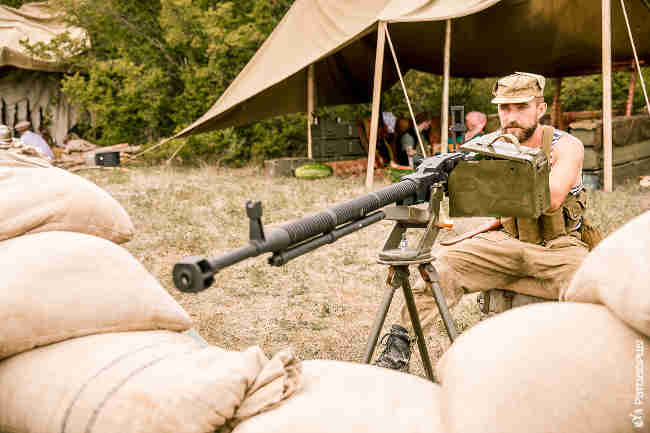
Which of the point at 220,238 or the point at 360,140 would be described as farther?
the point at 360,140

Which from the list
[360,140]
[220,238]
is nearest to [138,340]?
[220,238]

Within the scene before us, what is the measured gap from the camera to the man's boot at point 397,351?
2.76 m

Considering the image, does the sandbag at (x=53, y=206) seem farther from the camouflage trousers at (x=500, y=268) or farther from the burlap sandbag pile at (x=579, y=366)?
the burlap sandbag pile at (x=579, y=366)

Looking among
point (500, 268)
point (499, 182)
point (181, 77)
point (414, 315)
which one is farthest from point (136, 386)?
point (181, 77)

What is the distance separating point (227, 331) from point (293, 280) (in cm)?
108

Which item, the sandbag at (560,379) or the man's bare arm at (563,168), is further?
the man's bare arm at (563,168)

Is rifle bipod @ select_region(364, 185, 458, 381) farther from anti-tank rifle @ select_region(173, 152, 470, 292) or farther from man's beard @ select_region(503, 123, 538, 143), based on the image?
man's beard @ select_region(503, 123, 538, 143)

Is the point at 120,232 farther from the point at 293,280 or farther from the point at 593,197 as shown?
the point at 593,197

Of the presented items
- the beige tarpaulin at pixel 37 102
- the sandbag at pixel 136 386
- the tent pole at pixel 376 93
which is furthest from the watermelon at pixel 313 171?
the sandbag at pixel 136 386

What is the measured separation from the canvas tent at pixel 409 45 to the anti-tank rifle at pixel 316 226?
6424 millimetres

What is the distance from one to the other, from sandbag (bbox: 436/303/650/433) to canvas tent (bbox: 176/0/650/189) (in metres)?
7.44

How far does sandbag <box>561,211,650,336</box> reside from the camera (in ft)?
3.83

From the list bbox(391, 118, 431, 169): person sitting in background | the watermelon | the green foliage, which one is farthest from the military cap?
the green foliage

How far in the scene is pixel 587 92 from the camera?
15562 millimetres
